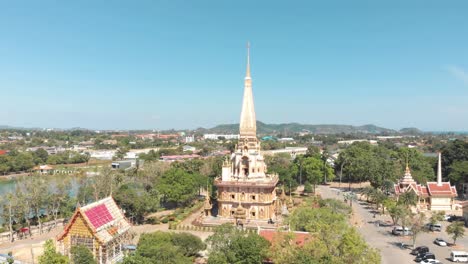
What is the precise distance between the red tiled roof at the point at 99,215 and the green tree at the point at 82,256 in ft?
6.61

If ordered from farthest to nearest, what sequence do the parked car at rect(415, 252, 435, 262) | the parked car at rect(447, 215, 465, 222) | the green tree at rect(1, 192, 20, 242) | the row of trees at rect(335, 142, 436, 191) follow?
the row of trees at rect(335, 142, 436, 191)
the parked car at rect(447, 215, 465, 222)
the green tree at rect(1, 192, 20, 242)
the parked car at rect(415, 252, 435, 262)

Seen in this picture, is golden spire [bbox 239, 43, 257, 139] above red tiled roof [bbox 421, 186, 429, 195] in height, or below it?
above

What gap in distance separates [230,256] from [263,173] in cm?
2046

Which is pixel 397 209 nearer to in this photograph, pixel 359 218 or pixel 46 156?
pixel 359 218

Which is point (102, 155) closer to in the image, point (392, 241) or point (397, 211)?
point (397, 211)

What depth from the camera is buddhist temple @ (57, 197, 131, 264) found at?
25.3 meters

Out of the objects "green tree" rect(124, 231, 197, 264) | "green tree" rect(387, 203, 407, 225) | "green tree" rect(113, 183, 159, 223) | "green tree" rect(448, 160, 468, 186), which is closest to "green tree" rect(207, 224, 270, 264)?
"green tree" rect(124, 231, 197, 264)

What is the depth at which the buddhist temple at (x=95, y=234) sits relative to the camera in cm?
2527

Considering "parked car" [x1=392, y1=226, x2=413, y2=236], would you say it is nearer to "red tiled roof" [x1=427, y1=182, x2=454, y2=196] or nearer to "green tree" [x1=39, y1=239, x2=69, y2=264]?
"red tiled roof" [x1=427, y1=182, x2=454, y2=196]

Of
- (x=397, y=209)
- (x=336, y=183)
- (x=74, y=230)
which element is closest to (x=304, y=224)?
(x=397, y=209)

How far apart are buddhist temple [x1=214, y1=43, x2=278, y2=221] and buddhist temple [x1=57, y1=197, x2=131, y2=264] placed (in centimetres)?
1667

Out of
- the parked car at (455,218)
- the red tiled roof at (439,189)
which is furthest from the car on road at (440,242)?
the red tiled roof at (439,189)

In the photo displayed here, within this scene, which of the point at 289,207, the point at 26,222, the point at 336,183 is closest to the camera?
the point at 26,222

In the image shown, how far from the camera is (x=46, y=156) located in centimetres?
10719
